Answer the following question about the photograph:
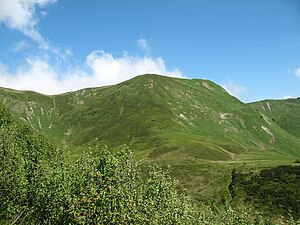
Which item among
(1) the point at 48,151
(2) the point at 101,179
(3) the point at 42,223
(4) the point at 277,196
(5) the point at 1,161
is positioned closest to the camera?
(2) the point at 101,179

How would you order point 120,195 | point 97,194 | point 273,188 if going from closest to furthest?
point 97,194 → point 120,195 → point 273,188

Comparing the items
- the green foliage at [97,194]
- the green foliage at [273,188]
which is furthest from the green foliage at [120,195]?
the green foliage at [273,188]

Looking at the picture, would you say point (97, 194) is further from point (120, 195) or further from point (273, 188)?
point (273, 188)

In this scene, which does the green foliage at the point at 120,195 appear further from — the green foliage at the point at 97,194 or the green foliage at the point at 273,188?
the green foliage at the point at 273,188

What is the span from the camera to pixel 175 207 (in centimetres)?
2967

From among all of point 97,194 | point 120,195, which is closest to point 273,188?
point 120,195

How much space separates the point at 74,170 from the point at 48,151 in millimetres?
53158

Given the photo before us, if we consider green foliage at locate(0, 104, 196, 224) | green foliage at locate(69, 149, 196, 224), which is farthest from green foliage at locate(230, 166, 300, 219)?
green foliage at locate(0, 104, 196, 224)

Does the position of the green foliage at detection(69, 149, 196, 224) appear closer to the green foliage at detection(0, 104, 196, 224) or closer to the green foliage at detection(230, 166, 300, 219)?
the green foliage at detection(0, 104, 196, 224)

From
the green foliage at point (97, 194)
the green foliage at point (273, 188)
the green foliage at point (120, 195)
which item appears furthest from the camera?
the green foliage at point (273, 188)

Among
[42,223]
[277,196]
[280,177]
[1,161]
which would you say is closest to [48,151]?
[1,161]

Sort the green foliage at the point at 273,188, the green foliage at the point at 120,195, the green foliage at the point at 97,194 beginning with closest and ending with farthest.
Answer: the green foliage at the point at 120,195, the green foliage at the point at 97,194, the green foliage at the point at 273,188

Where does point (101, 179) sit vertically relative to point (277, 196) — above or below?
above

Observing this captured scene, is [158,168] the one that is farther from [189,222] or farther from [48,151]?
[48,151]
